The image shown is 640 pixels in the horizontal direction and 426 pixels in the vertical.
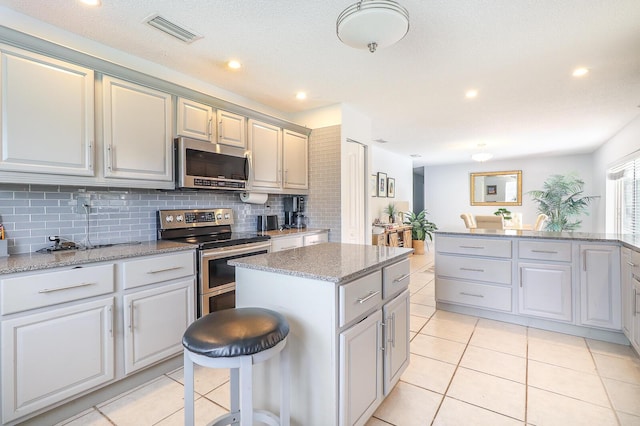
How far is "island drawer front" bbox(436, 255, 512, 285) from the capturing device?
3.08 meters

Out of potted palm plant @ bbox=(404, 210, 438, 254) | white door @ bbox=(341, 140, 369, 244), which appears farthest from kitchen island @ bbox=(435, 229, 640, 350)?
potted palm plant @ bbox=(404, 210, 438, 254)

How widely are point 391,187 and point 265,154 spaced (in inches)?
184

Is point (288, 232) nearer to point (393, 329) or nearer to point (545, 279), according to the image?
point (393, 329)

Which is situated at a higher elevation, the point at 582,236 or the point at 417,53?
the point at 417,53

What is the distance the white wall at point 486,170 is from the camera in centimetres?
739

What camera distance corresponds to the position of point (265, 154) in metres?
3.47

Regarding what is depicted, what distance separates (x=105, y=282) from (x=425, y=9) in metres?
2.68

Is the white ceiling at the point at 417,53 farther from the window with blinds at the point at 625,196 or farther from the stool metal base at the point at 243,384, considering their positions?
the stool metal base at the point at 243,384

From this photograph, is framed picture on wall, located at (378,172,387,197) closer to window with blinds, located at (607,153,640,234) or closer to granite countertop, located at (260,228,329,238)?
granite countertop, located at (260,228,329,238)

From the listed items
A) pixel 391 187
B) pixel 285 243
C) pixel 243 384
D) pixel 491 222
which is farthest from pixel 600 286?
pixel 391 187

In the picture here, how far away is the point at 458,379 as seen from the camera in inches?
82.5

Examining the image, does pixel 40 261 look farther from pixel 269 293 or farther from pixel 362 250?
pixel 362 250

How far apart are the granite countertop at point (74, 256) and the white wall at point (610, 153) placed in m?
6.00

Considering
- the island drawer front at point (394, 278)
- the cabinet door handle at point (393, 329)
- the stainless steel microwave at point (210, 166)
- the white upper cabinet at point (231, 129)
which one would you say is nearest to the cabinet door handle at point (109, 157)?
the stainless steel microwave at point (210, 166)
